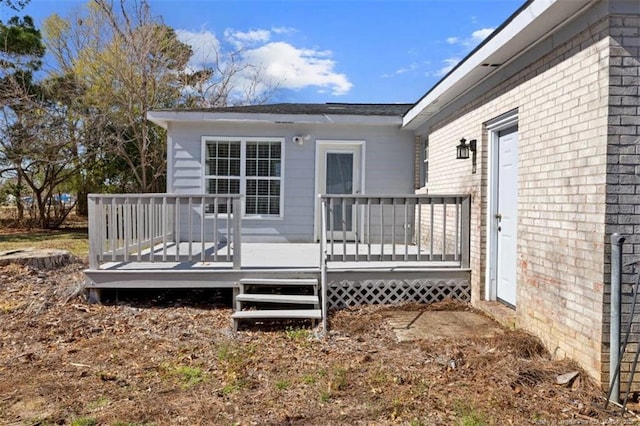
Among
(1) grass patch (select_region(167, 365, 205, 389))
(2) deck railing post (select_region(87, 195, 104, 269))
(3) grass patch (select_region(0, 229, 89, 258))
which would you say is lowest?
(1) grass patch (select_region(167, 365, 205, 389))

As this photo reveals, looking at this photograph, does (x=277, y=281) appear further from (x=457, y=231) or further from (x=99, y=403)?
(x=99, y=403)

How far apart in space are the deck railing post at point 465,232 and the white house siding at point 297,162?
307 cm

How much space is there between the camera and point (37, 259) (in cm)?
707

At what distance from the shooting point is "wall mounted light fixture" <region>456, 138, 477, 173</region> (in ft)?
18.2

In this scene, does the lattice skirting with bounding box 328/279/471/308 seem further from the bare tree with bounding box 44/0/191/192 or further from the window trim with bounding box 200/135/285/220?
the bare tree with bounding box 44/0/191/192

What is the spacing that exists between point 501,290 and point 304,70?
19.7m

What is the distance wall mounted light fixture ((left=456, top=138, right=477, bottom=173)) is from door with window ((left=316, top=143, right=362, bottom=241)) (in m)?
3.05

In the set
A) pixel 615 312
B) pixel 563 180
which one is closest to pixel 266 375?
pixel 615 312

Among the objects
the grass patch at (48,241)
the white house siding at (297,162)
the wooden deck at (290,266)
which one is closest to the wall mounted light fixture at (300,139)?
the white house siding at (297,162)

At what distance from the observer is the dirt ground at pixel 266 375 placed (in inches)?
112

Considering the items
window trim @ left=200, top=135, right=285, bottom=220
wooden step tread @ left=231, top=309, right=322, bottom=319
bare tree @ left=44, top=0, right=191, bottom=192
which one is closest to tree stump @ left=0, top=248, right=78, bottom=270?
window trim @ left=200, top=135, right=285, bottom=220

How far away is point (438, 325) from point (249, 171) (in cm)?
500

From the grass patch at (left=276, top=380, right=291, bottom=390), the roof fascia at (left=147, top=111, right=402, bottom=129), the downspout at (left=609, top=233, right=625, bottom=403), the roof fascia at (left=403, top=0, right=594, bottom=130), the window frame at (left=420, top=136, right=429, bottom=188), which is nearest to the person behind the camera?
the downspout at (left=609, top=233, right=625, bottom=403)

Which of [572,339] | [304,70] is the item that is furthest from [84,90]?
[572,339]
